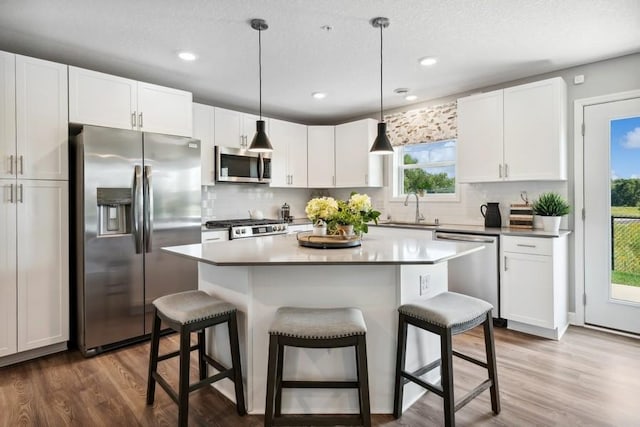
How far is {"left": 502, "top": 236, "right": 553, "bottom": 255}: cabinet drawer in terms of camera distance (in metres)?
3.16

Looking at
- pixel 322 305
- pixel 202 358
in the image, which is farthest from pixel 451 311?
pixel 202 358

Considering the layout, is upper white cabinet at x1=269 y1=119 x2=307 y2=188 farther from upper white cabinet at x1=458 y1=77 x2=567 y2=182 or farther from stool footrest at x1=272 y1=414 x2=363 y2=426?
stool footrest at x1=272 y1=414 x2=363 y2=426

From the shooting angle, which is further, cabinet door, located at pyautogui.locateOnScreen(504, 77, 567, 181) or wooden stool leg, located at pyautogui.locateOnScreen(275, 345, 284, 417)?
cabinet door, located at pyautogui.locateOnScreen(504, 77, 567, 181)

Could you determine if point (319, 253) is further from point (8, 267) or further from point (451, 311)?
point (8, 267)

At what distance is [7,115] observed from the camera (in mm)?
2684

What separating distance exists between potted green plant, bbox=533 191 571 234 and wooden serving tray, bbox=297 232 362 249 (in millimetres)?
1999

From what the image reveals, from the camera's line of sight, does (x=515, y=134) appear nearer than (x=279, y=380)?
No

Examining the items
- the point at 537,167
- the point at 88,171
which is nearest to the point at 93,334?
the point at 88,171

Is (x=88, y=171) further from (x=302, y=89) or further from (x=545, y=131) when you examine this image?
(x=545, y=131)

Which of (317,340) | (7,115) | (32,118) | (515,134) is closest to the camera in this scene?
(317,340)

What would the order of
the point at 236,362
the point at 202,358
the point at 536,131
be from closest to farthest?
the point at 236,362 < the point at 202,358 < the point at 536,131

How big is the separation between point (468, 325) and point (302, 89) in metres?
3.11

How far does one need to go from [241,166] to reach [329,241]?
2437 mm

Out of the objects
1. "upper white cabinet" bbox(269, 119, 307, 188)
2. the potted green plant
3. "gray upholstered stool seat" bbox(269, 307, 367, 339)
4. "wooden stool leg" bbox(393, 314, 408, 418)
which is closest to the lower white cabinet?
"gray upholstered stool seat" bbox(269, 307, 367, 339)
